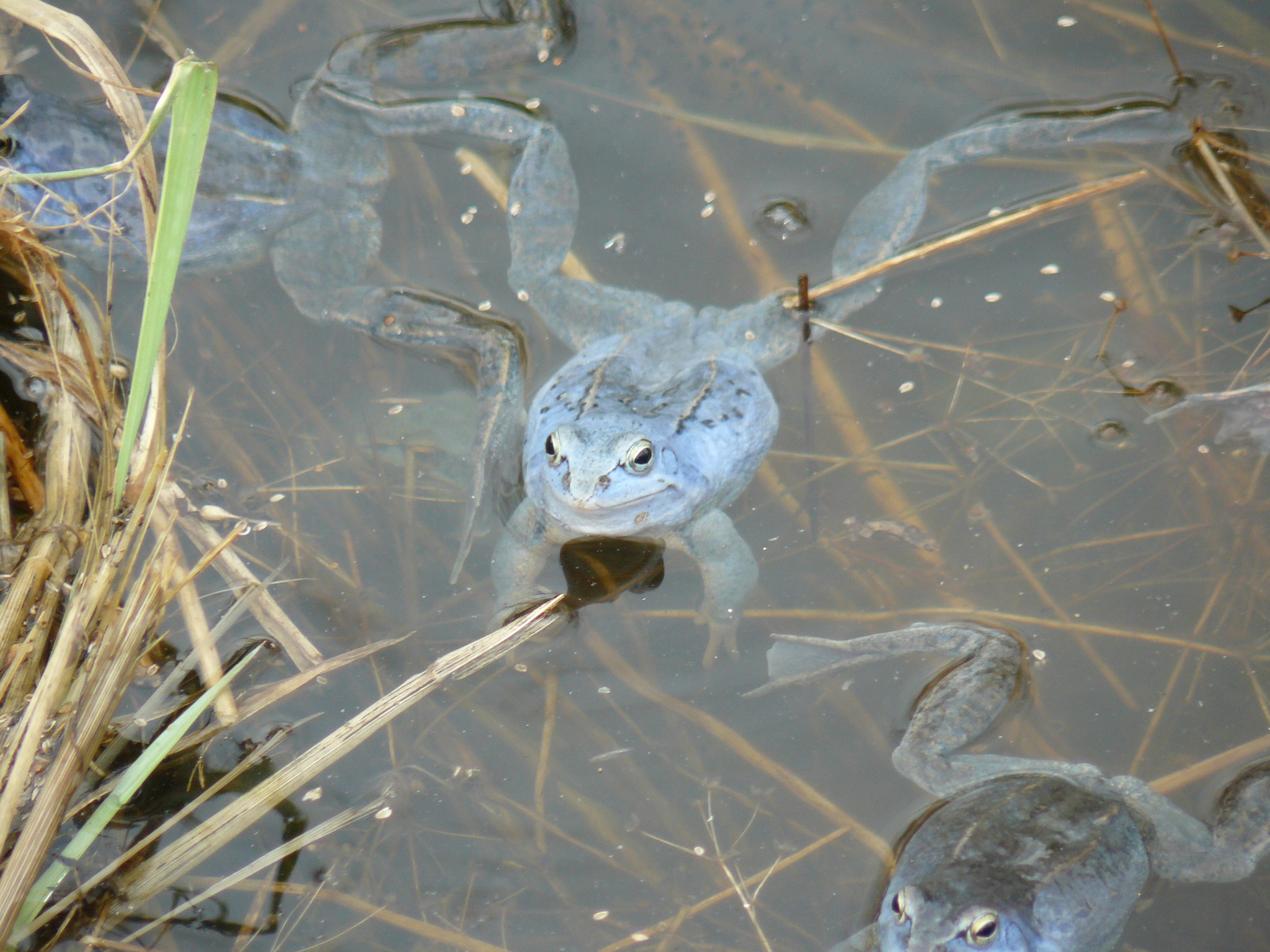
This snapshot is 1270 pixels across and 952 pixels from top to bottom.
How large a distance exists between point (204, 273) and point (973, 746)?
171 inches

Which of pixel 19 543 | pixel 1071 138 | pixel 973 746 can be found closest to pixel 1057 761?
pixel 973 746

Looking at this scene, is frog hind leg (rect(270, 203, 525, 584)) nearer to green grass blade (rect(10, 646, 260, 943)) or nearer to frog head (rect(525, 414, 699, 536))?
frog head (rect(525, 414, 699, 536))

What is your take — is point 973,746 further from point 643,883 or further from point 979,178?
point 979,178

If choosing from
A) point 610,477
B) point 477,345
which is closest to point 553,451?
point 610,477

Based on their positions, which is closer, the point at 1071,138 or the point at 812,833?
the point at 812,833

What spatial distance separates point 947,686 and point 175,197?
329cm

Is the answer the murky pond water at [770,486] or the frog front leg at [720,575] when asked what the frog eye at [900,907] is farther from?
the frog front leg at [720,575]

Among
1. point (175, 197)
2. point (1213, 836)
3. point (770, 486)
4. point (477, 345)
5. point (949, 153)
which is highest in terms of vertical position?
point (175, 197)

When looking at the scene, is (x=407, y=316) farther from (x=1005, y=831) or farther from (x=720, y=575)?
(x=1005, y=831)

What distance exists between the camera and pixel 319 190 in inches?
176

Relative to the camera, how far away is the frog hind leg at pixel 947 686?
3.37 meters

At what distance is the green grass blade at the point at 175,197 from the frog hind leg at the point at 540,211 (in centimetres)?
197

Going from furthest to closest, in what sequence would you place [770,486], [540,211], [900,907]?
[540,211] → [770,486] → [900,907]

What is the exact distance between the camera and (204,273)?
4.39 meters
